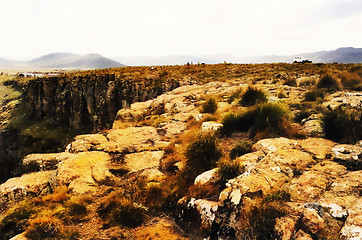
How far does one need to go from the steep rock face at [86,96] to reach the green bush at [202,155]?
16377 millimetres

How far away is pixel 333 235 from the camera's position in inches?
108

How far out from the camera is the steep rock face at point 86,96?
24.3 m

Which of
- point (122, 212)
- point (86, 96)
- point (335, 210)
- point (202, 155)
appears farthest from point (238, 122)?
point (86, 96)

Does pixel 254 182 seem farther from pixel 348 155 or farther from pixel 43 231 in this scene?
pixel 43 231

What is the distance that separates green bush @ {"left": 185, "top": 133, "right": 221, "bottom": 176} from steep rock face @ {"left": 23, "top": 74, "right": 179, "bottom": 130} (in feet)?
53.7

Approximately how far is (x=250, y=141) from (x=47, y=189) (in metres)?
6.67

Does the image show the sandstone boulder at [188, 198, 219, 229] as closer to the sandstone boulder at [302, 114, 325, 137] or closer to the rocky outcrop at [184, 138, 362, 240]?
the rocky outcrop at [184, 138, 362, 240]

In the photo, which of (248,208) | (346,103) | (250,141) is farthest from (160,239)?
(346,103)

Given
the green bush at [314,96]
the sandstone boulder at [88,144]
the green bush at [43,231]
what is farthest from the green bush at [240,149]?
the green bush at [314,96]

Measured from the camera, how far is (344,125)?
5.72m

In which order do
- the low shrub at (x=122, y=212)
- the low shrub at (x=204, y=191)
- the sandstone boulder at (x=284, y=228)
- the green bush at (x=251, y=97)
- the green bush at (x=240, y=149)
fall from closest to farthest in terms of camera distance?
1. the sandstone boulder at (x=284, y=228)
2. the low shrub at (x=204, y=191)
3. the low shrub at (x=122, y=212)
4. the green bush at (x=240, y=149)
5. the green bush at (x=251, y=97)

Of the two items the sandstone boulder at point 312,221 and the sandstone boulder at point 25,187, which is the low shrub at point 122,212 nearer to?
the sandstone boulder at point 25,187

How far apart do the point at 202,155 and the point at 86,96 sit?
3268 cm

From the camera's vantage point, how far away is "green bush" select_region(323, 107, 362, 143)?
540cm
